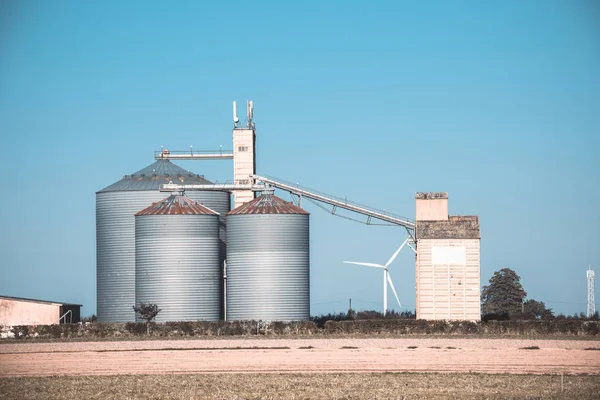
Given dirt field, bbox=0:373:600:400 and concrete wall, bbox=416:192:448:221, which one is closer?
dirt field, bbox=0:373:600:400

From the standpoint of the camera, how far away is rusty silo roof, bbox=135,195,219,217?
286 feet

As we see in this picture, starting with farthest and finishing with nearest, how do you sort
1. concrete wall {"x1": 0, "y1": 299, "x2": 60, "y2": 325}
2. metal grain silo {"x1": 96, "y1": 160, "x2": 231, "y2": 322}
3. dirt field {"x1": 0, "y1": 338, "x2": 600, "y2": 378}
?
1. metal grain silo {"x1": 96, "y1": 160, "x2": 231, "y2": 322}
2. concrete wall {"x1": 0, "y1": 299, "x2": 60, "y2": 325}
3. dirt field {"x1": 0, "y1": 338, "x2": 600, "y2": 378}

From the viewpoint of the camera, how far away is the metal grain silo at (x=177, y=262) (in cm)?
8569

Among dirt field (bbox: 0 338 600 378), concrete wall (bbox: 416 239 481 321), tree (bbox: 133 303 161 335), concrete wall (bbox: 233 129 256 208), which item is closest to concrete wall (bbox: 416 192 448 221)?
concrete wall (bbox: 416 239 481 321)

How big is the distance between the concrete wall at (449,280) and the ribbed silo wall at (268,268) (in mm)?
8912

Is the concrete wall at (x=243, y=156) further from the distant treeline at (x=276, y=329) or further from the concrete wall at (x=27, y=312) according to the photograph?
the concrete wall at (x=27, y=312)

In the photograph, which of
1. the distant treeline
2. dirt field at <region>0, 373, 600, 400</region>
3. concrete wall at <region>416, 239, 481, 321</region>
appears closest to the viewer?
dirt field at <region>0, 373, 600, 400</region>

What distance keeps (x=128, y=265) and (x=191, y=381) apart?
1767 inches

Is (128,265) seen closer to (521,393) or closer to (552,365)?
(552,365)

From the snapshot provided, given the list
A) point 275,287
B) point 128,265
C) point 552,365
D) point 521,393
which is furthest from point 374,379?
point 128,265

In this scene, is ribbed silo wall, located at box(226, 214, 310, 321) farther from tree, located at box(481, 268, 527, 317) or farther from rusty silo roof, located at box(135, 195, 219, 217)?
tree, located at box(481, 268, 527, 317)

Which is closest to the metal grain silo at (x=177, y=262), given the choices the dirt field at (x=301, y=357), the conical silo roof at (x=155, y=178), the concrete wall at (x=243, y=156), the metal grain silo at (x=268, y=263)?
the metal grain silo at (x=268, y=263)

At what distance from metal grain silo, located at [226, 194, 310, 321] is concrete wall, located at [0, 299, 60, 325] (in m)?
14.2

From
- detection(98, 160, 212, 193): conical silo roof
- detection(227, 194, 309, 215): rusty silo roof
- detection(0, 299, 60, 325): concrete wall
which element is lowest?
detection(0, 299, 60, 325): concrete wall
